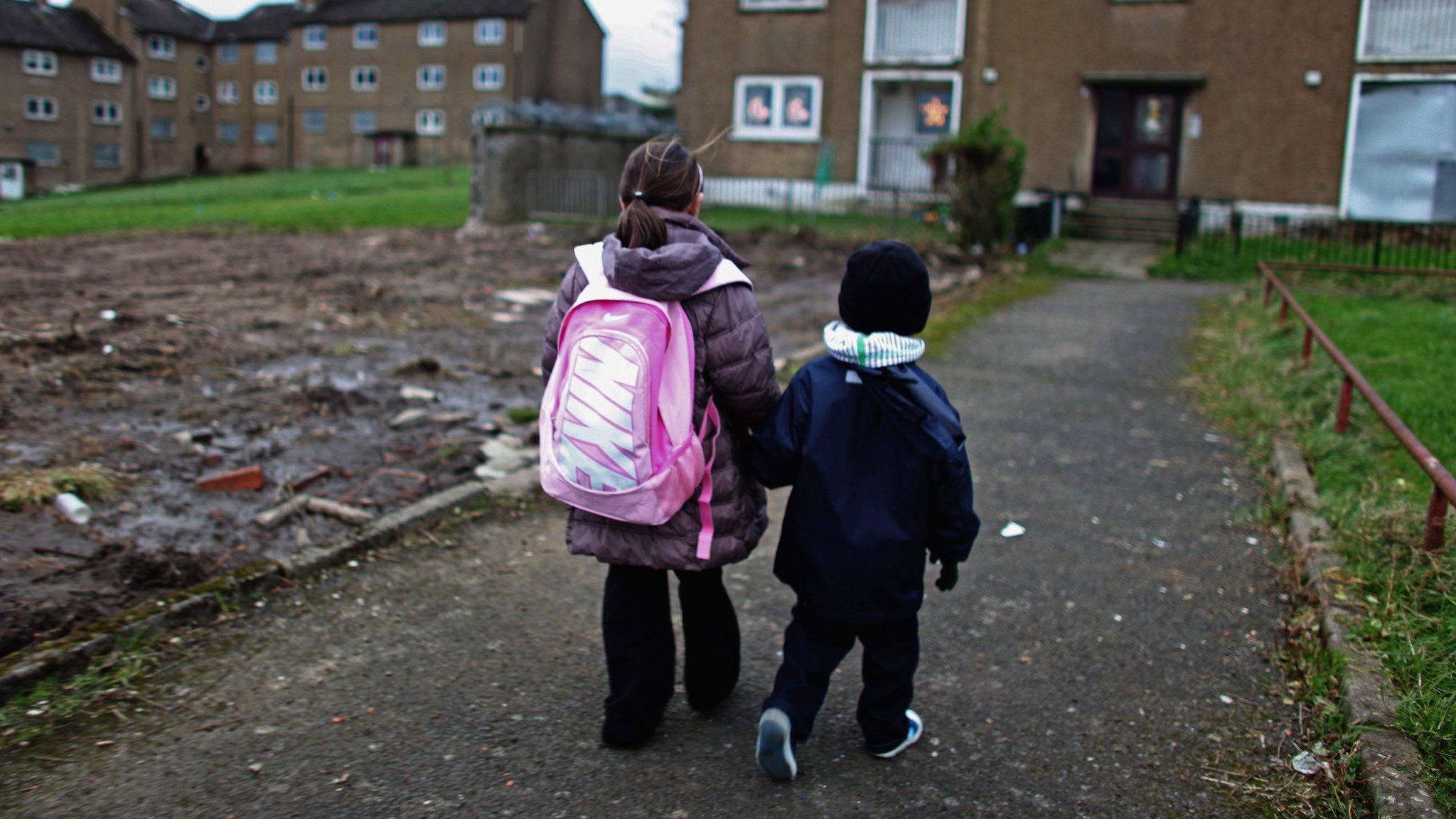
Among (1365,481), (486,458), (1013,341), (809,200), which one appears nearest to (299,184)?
(809,200)

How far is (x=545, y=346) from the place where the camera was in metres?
3.47

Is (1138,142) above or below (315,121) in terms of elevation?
below

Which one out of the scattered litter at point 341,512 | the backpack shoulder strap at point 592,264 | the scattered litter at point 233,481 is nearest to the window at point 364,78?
the scattered litter at point 233,481

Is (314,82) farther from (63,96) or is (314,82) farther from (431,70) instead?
(63,96)

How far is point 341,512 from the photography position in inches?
209

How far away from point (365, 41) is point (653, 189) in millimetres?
62666

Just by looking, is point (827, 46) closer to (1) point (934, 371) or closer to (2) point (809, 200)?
(2) point (809, 200)

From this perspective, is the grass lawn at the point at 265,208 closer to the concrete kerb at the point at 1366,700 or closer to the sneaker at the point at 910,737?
the sneaker at the point at 910,737

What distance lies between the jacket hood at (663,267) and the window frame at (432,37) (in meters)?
58.3

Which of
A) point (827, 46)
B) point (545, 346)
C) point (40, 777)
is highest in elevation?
point (827, 46)

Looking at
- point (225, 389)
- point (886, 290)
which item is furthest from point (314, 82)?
point (886, 290)

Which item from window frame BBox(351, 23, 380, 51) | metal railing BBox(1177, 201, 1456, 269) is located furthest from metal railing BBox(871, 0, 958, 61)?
window frame BBox(351, 23, 380, 51)

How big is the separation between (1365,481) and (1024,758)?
3.47 meters

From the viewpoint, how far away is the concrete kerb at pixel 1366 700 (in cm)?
308
